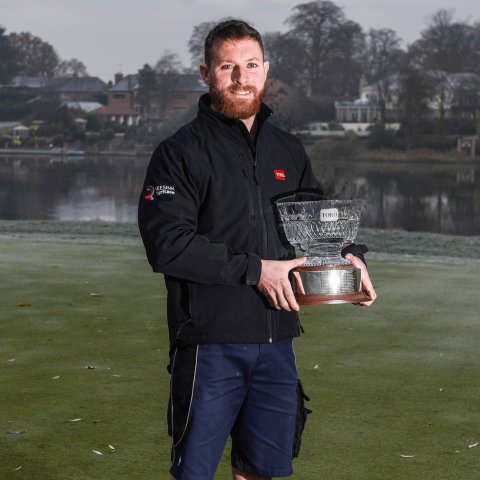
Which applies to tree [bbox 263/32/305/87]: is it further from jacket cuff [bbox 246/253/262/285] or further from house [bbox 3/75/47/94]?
jacket cuff [bbox 246/253/262/285]

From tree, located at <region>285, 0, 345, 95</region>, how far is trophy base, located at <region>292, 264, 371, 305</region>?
100263mm

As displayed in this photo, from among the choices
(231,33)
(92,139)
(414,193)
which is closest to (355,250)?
(231,33)

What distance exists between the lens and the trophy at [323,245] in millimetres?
2660

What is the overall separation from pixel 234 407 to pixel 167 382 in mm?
2833

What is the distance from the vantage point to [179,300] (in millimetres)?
2709

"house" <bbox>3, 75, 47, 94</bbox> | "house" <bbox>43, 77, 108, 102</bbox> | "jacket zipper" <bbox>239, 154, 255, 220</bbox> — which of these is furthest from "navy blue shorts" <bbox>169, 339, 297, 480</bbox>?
"house" <bbox>43, 77, 108, 102</bbox>

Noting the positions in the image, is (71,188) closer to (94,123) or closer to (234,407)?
(94,123)

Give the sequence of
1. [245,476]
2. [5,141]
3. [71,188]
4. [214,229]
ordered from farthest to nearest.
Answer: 1. [5,141]
2. [71,188]
3. [245,476]
4. [214,229]

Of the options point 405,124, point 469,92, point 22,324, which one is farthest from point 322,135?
point 22,324

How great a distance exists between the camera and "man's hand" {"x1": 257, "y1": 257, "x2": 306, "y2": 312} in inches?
101

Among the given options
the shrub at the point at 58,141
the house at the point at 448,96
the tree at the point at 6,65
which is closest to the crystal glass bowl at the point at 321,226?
the house at the point at 448,96

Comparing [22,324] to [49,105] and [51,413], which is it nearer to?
[51,413]

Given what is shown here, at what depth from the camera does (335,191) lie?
3400 cm

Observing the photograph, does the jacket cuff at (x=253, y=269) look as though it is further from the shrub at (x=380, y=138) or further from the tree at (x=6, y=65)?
the tree at (x=6, y=65)
